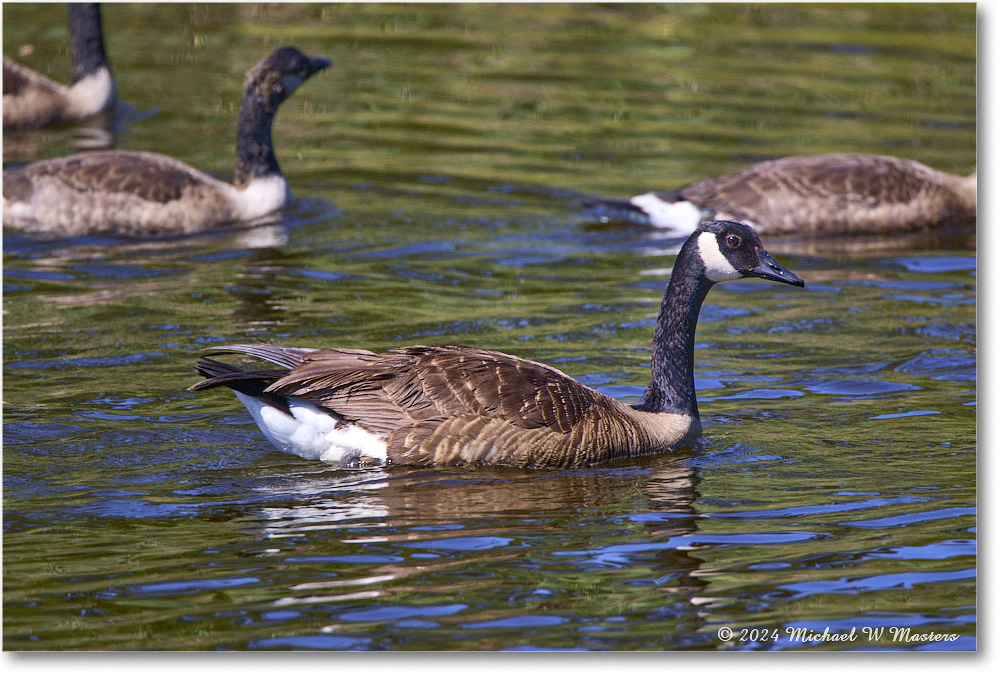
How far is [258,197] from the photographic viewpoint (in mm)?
15508

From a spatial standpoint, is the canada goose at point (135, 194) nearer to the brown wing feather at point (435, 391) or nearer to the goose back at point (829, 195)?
the goose back at point (829, 195)

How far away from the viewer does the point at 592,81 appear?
67.0 feet

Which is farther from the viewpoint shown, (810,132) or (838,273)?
(810,132)

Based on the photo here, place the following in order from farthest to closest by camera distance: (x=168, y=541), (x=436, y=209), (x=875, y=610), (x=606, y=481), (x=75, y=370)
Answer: (x=436, y=209) → (x=75, y=370) → (x=606, y=481) → (x=168, y=541) → (x=875, y=610)

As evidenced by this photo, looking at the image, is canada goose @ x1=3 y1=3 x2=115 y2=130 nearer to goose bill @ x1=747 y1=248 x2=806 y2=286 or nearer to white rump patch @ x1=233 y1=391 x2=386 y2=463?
white rump patch @ x1=233 y1=391 x2=386 y2=463

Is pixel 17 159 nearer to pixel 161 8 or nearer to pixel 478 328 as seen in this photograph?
pixel 161 8

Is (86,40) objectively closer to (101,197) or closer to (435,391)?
(101,197)

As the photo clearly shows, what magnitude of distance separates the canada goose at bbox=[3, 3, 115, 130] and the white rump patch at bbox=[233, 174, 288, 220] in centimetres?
513

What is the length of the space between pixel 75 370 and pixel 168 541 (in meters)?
3.39

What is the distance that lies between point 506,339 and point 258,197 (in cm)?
493

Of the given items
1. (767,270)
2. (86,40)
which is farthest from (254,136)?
(767,270)

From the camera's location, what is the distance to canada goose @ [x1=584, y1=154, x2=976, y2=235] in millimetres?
15289

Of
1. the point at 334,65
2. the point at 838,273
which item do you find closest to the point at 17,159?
the point at 334,65

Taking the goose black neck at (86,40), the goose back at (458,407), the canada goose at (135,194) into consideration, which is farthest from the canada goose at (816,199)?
the goose black neck at (86,40)
